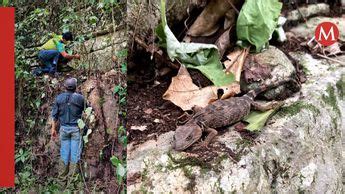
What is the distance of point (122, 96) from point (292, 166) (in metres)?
1.13

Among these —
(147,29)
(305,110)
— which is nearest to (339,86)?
(305,110)

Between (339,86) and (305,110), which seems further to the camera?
(339,86)

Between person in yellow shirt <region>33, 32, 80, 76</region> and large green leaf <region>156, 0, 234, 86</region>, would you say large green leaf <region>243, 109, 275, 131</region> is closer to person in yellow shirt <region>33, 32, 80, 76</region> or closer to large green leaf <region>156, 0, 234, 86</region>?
large green leaf <region>156, 0, 234, 86</region>

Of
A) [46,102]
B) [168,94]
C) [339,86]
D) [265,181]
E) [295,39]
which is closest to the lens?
[46,102]

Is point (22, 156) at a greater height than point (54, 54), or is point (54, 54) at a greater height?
point (54, 54)

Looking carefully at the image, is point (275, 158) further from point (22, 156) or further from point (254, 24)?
point (22, 156)

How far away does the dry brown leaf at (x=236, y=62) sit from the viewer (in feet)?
9.50

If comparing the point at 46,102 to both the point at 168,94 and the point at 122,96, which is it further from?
the point at 168,94

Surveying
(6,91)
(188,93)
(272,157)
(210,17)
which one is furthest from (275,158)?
(6,91)

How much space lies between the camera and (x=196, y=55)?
9.25 feet

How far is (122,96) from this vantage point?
1.94 metres

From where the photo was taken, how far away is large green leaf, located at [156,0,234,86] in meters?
2.73

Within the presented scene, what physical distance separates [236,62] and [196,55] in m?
0.32

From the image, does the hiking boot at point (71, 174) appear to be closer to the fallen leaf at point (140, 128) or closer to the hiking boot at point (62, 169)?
the hiking boot at point (62, 169)
